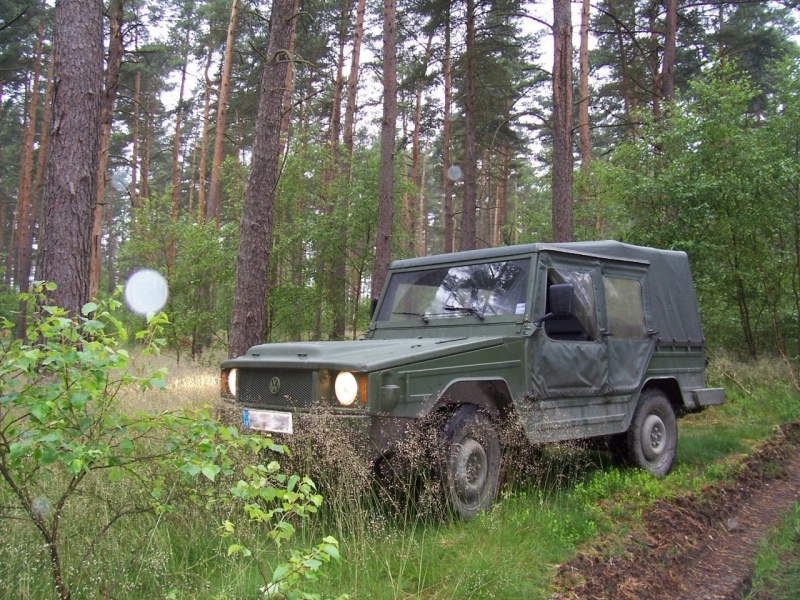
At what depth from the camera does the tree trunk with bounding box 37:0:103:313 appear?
6.82 meters

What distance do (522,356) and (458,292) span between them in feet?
3.27

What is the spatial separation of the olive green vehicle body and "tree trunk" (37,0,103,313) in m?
2.88

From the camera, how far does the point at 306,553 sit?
2408 millimetres

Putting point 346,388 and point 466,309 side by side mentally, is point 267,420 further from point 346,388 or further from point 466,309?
point 466,309

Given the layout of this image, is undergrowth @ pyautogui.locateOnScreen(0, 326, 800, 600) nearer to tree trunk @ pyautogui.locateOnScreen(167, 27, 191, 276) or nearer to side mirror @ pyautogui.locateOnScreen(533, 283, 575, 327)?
side mirror @ pyautogui.locateOnScreen(533, 283, 575, 327)

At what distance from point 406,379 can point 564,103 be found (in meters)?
10.2

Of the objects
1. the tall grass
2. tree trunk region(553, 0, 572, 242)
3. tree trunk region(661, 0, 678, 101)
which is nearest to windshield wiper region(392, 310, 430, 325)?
the tall grass

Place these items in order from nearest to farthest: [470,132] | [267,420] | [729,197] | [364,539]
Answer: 1. [364,539]
2. [267,420]
3. [729,197]
4. [470,132]

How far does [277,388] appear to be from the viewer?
4.57 metres

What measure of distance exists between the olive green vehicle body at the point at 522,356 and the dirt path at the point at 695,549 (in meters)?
0.97

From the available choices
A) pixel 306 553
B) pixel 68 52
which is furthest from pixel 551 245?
pixel 68 52

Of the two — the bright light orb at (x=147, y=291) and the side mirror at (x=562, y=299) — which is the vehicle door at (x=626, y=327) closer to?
the side mirror at (x=562, y=299)

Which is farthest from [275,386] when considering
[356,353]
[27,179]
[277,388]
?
[27,179]

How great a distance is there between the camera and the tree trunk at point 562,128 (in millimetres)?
12125
